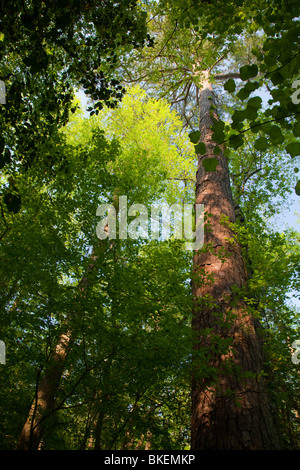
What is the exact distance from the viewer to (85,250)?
382 centimetres

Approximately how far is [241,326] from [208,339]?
0.42 m

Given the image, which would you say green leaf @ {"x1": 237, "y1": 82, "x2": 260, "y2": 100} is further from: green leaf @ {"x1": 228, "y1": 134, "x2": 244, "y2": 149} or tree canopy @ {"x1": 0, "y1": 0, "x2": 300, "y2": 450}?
green leaf @ {"x1": 228, "y1": 134, "x2": 244, "y2": 149}

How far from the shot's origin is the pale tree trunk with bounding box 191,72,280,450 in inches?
93.4

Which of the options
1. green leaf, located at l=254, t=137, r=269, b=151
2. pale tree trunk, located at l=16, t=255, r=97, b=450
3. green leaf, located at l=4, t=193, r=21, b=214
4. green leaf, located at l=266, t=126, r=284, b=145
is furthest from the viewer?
pale tree trunk, located at l=16, t=255, r=97, b=450

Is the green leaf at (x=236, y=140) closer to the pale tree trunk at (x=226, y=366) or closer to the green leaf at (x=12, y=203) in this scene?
the pale tree trunk at (x=226, y=366)

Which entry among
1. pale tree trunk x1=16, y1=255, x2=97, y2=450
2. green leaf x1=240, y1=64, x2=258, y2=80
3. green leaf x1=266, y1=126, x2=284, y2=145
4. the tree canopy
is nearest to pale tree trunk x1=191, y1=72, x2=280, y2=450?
the tree canopy

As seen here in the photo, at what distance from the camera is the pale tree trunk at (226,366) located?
2.37 metres

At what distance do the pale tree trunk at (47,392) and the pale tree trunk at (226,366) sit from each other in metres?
1.48

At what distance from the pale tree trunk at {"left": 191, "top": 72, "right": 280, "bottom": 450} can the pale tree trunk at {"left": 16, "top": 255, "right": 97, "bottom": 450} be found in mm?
1476

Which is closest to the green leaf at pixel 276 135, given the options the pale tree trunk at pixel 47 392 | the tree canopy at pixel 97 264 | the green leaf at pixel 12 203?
the tree canopy at pixel 97 264

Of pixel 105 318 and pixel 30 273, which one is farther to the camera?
pixel 30 273
